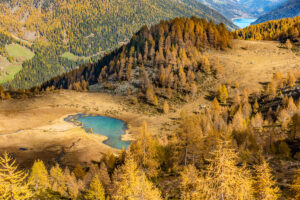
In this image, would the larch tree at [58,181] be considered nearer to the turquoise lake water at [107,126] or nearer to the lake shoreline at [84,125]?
the turquoise lake water at [107,126]

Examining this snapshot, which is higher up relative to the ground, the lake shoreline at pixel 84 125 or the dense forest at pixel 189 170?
the dense forest at pixel 189 170

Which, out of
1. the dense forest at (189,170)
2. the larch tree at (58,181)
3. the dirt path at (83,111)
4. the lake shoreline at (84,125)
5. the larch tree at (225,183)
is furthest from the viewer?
the lake shoreline at (84,125)

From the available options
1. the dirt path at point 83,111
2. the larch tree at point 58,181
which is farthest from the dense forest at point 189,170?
the dirt path at point 83,111

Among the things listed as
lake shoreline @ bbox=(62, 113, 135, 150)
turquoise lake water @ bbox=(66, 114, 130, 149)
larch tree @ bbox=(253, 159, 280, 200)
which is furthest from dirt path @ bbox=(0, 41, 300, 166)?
larch tree @ bbox=(253, 159, 280, 200)

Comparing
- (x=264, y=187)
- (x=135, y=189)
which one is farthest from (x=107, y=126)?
(x=264, y=187)

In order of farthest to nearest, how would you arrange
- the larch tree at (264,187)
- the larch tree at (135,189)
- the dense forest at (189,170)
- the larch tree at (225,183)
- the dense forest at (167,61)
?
the dense forest at (167,61), the larch tree at (264,187), the larch tree at (135,189), the dense forest at (189,170), the larch tree at (225,183)

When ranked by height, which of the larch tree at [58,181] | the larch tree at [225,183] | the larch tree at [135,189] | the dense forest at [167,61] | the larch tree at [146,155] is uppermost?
the dense forest at [167,61]

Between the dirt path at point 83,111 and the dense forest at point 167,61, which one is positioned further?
the dense forest at point 167,61
